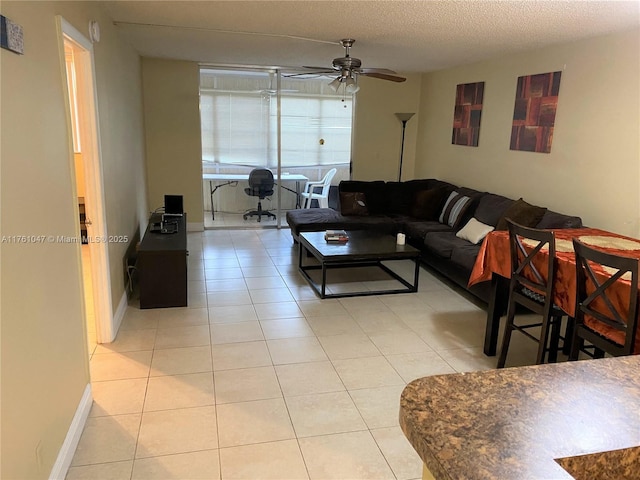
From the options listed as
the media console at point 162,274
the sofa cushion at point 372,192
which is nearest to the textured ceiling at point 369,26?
the sofa cushion at point 372,192

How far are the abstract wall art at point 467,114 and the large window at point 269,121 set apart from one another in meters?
1.83

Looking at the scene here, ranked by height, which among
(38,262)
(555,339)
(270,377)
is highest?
(38,262)

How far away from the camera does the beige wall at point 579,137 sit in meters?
3.58

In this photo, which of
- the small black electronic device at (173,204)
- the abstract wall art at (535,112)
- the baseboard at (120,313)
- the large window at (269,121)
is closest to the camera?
the baseboard at (120,313)

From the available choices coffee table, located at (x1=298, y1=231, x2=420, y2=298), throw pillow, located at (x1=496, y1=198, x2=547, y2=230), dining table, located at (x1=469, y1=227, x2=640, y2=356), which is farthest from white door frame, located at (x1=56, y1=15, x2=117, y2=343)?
throw pillow, located at (x1=496, y1=198, x2=547, y2=230)

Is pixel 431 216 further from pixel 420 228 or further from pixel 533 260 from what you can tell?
pixel 533 260

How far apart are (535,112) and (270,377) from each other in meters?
3.55

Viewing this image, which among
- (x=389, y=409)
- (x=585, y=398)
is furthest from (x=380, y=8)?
(x=585, y=398)

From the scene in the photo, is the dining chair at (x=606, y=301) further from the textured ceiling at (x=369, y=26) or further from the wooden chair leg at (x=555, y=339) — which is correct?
the textured ceiling at (x=369, y=26)

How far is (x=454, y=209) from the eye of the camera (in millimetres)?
5359

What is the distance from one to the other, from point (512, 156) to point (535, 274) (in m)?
2.51

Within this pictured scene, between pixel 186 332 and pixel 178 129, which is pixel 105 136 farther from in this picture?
pixel 178 129

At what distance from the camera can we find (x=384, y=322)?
148 inches

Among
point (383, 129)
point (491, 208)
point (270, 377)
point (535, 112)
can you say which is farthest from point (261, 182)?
point (270, 377)
